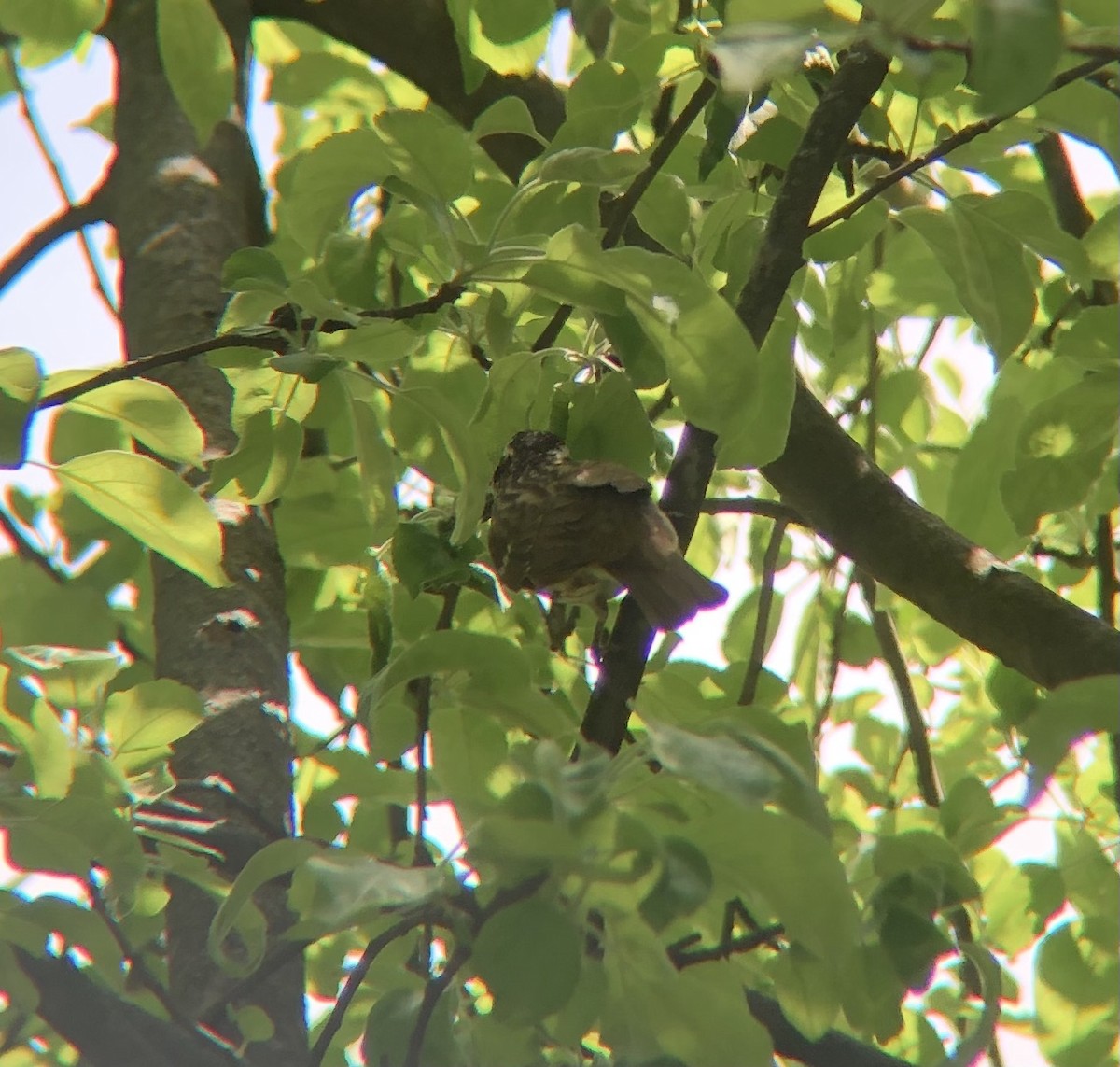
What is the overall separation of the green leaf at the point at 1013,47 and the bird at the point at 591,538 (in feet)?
1.59

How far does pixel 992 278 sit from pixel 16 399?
2.39 ft

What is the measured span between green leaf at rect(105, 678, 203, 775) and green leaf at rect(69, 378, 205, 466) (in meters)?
0.18

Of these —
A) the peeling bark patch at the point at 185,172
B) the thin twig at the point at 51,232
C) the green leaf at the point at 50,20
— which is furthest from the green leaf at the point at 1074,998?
the thin twig at the point at 51,232

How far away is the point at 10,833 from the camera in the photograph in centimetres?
79

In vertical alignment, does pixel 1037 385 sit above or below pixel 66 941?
above

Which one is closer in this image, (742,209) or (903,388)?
(742,209)

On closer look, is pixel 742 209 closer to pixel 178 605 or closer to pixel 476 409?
pixel 476 409

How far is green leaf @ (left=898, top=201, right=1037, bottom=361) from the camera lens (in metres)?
0.99

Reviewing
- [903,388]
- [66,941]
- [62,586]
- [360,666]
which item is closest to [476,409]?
[360,666]

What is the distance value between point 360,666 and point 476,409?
1.45 feet

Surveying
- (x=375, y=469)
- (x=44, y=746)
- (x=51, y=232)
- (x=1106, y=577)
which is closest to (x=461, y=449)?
(x=375, y=469)

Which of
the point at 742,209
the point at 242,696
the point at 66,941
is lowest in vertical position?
the point at 66,941

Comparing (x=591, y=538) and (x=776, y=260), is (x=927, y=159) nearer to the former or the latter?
(x=776, y=260)

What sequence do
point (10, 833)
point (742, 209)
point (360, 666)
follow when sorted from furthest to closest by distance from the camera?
point (360, 666) < point (742, 209) < point (10, 833)
